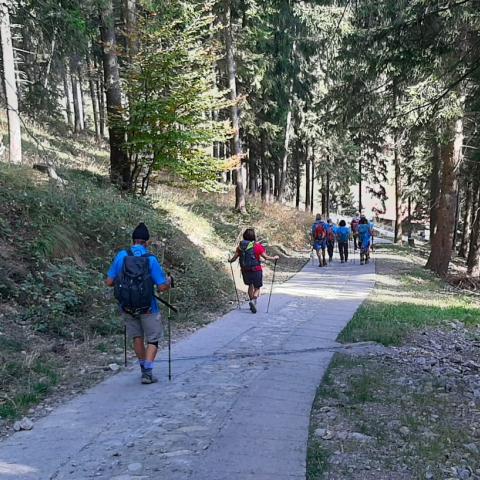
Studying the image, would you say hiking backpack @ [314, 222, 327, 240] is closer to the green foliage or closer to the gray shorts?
the green foliage

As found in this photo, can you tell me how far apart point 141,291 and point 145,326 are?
0.52 metres

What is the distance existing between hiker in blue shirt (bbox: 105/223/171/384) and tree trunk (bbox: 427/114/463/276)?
12990mm

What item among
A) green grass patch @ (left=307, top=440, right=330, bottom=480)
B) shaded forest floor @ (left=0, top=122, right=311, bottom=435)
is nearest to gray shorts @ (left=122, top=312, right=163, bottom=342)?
shaded forest floor @ (left=0, top=122, right=311, bottom=435)

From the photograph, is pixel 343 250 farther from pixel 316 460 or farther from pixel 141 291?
pixel 316 460

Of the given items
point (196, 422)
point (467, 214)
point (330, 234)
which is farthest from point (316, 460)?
point (467, 214)

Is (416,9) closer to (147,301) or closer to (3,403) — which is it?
(147,301)

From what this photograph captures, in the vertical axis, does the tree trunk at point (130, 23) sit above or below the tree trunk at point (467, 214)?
above

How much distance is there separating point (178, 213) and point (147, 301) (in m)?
12.6

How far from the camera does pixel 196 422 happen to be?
197 inches

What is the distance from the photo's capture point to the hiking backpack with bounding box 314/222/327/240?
65.3 ft

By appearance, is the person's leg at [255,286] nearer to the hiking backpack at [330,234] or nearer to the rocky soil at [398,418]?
the rocky soil at [398,418]

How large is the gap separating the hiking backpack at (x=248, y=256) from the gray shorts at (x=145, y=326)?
16.0ft

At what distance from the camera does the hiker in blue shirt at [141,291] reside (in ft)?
20.1

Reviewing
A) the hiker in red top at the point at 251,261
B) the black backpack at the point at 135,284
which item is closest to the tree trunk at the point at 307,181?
the hiker in red top at the point at 251,261
